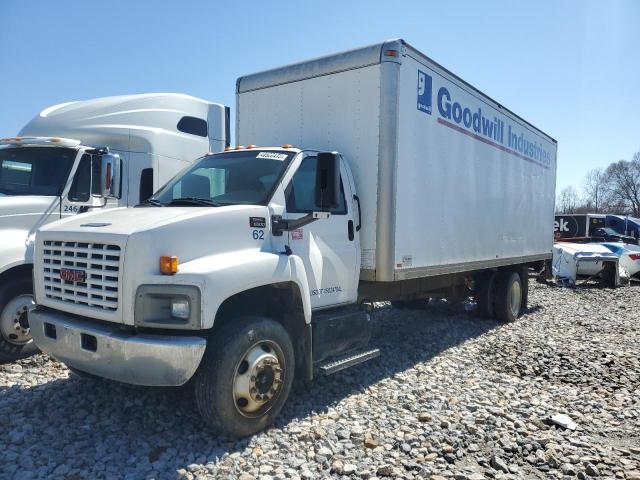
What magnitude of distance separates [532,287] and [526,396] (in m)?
10.00

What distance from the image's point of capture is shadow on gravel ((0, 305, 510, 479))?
11.5 feet

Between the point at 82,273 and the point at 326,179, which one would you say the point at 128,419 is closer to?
the point at 82,273

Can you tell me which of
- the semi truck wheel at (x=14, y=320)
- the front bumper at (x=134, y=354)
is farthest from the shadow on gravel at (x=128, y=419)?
the semi truck wheel at (x=14, y=320)

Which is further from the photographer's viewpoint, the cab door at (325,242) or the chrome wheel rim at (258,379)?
the cab door at (325,242)

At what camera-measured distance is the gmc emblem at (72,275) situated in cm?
361

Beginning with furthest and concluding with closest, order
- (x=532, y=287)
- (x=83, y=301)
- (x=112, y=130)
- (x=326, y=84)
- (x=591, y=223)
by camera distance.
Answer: (x=591, y=223) → (x=532, y=287) → (x=112, y=130) → (x=326, y=84) → (x=83, y=301)

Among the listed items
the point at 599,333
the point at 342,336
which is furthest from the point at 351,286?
the point at 599,333

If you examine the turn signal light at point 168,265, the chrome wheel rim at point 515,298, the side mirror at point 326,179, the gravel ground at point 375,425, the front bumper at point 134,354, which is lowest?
the gravel ground at point 375,425

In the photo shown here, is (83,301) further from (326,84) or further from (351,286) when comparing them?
(326,84)

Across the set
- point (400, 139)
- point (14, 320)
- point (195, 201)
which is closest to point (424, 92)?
point (400, 139)

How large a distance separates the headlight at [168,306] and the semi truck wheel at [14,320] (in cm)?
272

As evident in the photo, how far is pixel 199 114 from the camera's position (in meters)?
8.47

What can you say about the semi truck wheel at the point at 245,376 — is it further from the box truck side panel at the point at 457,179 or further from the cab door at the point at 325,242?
the box truck side panel at the point at 457,179

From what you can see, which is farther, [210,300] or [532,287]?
[532,287]
